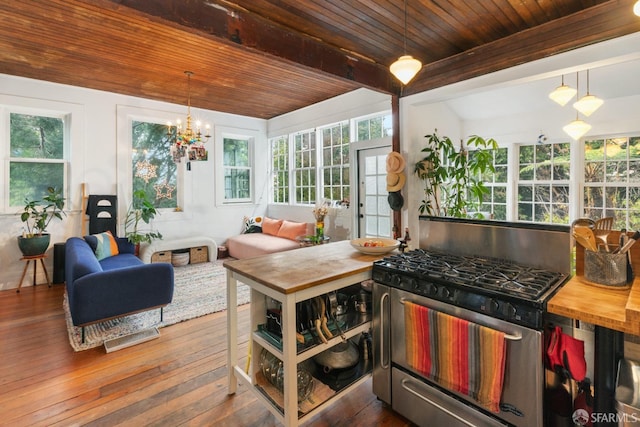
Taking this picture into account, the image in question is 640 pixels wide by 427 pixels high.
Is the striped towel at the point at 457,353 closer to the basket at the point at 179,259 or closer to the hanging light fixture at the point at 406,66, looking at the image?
the hanging light fixture at the point at 406,66

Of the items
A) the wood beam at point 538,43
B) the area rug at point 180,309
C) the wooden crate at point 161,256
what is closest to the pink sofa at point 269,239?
the area rug at point 180,309

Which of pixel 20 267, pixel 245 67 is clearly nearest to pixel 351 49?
pixel 245 67

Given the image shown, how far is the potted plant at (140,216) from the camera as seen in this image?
500 centimetres

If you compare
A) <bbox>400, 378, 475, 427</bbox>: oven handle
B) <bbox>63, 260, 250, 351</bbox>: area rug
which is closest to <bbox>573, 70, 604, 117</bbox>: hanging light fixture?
<bbox>400, 378, 475, 427</bbox>: oven handle

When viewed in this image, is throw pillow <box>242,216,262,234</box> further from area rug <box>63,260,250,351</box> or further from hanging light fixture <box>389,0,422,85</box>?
hanging light fixture <box>389,0,422,85</box>

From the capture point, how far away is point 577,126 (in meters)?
3.76

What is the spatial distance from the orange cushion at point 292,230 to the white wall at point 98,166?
1.20m

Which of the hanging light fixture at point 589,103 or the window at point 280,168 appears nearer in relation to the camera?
the hanging light fixture at point 589,103

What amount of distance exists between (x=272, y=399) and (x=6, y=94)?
529 cm

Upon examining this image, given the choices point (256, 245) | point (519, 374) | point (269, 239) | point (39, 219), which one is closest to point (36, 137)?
point (39, 219)

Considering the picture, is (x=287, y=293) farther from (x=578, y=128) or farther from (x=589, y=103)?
(x=578, y=128)

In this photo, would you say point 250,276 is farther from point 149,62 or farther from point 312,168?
point 312,168

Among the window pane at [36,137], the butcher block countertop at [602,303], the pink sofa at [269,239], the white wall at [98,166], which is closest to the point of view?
the butcher block countertop at [602,303]

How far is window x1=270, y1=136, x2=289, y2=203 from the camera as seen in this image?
258 inches
